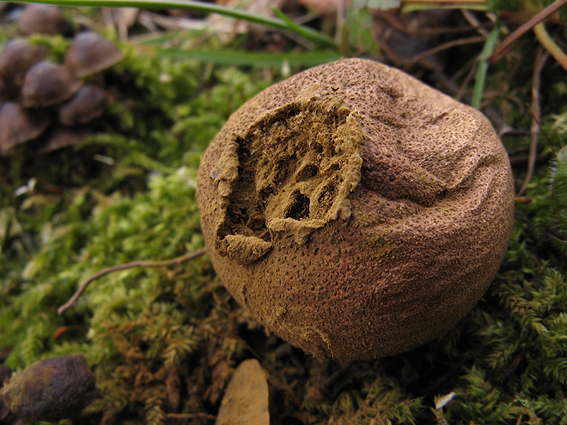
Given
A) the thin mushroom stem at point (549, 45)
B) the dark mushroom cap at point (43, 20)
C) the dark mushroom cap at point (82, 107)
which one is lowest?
the dark mushroom cap at point (82, 107)

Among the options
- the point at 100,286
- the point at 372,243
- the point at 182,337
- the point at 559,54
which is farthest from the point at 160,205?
the point at 559,54

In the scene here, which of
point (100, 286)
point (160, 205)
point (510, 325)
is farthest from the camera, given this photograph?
point (160, 205)

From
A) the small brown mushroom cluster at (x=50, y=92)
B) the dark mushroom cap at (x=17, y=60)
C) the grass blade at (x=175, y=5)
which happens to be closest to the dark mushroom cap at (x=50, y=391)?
the grass blade at (x=175, y=5)

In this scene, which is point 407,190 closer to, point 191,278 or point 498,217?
point 498,217

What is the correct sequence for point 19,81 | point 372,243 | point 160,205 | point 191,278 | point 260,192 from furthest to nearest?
point 19,81
point 160,205
point 191,278
point 260,192
point 372,243

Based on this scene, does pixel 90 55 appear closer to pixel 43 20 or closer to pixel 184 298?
pixel 43 20

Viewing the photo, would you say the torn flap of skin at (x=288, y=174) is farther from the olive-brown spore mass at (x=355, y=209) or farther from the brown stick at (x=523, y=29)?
Answer: the brown stick at (x=523, y=29)
